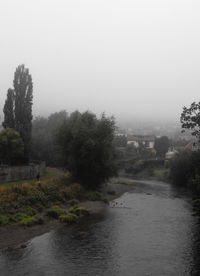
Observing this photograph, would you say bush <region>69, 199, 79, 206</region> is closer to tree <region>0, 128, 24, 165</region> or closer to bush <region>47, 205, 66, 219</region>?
bush <region>47, 205, 66, 219</region>

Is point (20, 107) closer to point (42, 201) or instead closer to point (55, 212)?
point (42, 201)

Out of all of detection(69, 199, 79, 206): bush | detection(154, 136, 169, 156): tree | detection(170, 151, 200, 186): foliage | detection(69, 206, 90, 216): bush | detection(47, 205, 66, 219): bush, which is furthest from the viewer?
detection(154, 136, 169, 156): tree

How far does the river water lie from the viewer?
93.6 ft

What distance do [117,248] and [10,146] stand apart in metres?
29.8

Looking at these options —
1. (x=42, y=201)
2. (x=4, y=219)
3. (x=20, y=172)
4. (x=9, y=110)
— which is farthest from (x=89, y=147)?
(x=4, y=219)

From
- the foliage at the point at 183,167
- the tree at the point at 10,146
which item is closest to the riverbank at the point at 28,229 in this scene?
the tree at the point at 10,146

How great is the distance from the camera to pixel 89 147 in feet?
183

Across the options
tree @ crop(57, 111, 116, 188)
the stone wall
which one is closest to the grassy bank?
the stone wall

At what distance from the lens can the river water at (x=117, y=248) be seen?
2853 cm

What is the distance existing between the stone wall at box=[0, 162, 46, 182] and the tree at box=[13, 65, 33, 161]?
2.61 metres

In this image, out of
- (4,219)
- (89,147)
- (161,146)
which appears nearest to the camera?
(4,219)

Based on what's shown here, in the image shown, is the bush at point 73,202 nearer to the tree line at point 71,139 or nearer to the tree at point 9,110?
the tree line at point 71,139

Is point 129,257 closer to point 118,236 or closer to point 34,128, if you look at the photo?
point 118,236

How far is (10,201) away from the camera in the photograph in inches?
1695
